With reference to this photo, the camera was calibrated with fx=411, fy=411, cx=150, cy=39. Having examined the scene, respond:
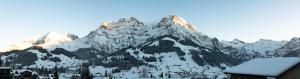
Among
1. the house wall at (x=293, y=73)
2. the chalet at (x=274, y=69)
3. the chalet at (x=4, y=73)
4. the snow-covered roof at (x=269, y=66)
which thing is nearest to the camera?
the chalet at (x=274, y=69)

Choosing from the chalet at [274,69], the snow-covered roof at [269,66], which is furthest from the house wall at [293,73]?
the snow-covered roof at [269,66]

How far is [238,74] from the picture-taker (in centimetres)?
4369

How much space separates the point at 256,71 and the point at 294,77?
3580 millimetres

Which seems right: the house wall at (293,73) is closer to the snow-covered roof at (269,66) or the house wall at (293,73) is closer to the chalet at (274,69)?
the chalet at (274,69)

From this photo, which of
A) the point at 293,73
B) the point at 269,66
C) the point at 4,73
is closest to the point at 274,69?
the point at 269,66

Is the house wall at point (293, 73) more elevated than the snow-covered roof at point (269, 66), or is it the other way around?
the snow-covered roof at point (269, 66)

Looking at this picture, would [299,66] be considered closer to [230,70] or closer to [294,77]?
[294,77]

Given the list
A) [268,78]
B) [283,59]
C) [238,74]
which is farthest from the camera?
[238,74]

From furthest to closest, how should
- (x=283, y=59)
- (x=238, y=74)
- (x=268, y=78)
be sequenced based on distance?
1. (x=238, y=74)
2. (x=283, y=59)
3. (x=268, y=78)

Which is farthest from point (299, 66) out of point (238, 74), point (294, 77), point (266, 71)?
point (238, 74)

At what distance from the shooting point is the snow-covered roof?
37.7 metres

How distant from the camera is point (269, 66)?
129ft

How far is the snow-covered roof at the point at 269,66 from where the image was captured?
3767cm

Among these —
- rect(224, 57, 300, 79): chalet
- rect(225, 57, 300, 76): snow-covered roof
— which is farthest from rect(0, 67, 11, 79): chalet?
rect(224, 57, 300, 79): chalet
